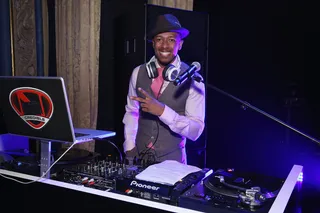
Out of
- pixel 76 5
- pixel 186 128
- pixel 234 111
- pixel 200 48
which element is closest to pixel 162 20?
pixel 200 48

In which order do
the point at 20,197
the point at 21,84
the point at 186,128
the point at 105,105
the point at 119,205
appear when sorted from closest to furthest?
the point at 119,205 → the point at 21,84 → the point at 20,197 → the point at 186,128 → the point at 105,105

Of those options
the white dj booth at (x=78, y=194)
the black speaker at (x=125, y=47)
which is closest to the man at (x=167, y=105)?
the black speaker at (x=125, y=47)

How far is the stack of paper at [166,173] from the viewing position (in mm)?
1192

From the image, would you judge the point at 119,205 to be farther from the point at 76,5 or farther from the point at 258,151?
the point at 76,5

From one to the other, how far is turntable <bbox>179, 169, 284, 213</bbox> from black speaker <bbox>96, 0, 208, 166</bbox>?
56.0 inches

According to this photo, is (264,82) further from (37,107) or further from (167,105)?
(37,107)

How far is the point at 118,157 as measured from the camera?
1.58 m

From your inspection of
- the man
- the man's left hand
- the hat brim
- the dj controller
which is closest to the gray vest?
the man

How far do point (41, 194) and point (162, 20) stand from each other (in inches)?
58.1

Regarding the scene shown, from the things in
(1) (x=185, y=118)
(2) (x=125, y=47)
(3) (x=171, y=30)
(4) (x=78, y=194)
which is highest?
(3) (x=171, y=30)

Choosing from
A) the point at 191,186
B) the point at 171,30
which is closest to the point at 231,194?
the point at 191,186

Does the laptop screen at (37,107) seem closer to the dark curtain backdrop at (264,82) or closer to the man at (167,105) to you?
the man at (167,105)

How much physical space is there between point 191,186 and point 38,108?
0.75 m

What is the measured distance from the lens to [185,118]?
2141 millimetres
